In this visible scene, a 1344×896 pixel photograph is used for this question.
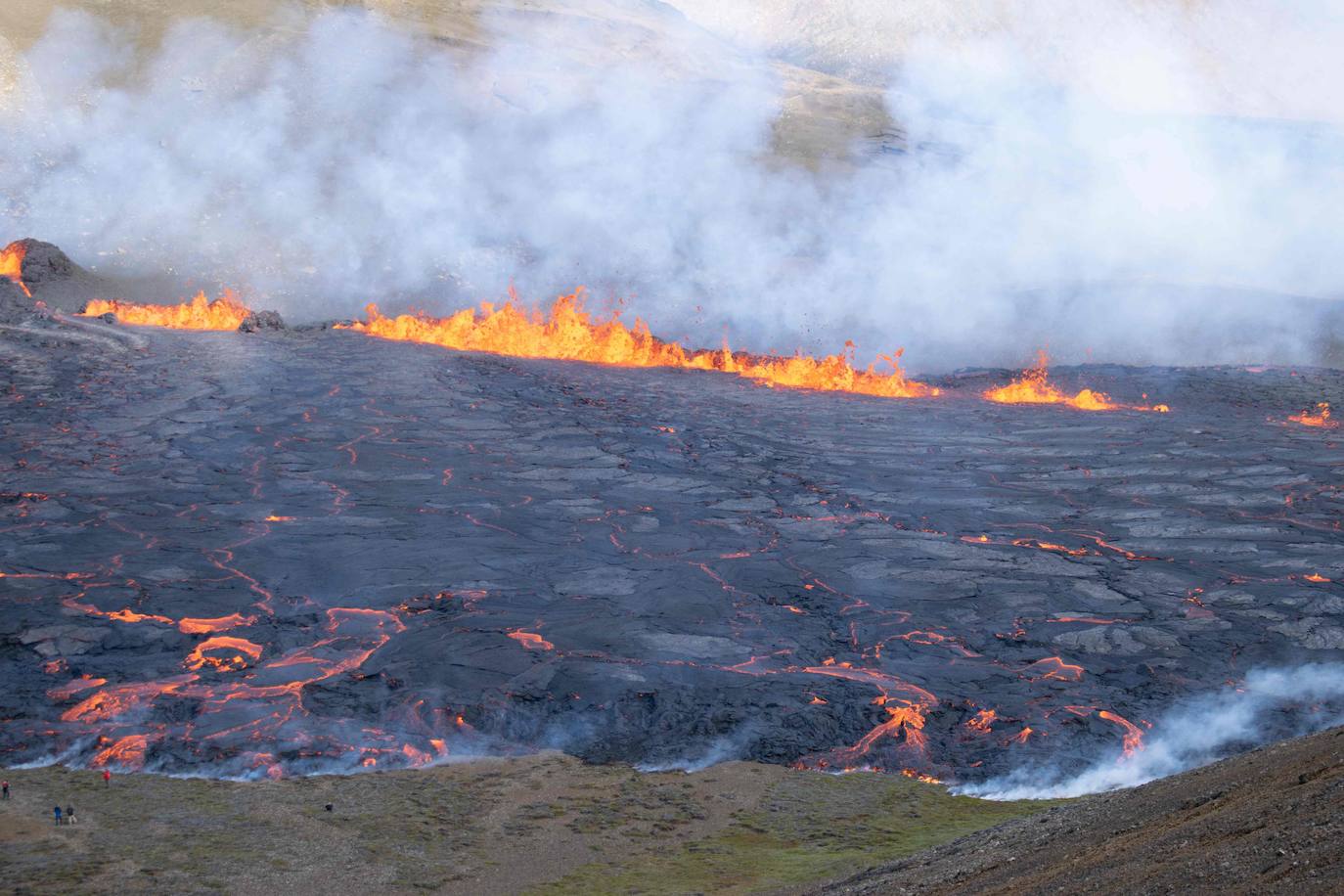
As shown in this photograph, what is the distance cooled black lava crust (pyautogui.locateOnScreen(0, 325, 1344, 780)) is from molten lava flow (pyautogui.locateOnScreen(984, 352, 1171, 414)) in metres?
2.30

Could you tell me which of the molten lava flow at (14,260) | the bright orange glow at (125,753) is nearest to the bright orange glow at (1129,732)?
the bright orange glow at (125,753)

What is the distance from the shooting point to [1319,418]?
18.8 meters

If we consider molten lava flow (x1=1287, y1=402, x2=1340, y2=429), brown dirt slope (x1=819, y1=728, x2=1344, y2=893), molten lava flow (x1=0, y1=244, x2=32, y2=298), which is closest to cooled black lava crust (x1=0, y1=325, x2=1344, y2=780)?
molten lava flow (x1=1287, y1=402, x2=1340, y2=429)

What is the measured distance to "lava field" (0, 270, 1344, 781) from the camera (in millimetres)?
7801

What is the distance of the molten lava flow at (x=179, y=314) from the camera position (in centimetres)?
2519

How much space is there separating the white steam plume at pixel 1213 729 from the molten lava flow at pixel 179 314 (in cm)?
2127

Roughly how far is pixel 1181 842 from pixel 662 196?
92.0ft

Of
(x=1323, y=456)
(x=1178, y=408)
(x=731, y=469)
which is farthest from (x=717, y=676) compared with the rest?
(x=1178, y=408)

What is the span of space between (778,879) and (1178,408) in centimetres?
1590

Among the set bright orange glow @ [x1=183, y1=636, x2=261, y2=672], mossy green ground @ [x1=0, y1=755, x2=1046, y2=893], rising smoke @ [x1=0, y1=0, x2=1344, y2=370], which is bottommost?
mossy green ground @ [x1=0, y1=755, x2=1046, y2=893]

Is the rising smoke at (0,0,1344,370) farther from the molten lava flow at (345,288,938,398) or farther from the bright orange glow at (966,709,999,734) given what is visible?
the bright orange glow at (966,709,999,734)

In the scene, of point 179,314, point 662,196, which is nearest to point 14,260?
point 179,314

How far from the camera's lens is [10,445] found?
528 inches

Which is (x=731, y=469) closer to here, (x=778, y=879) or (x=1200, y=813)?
(x=778, y=879)
